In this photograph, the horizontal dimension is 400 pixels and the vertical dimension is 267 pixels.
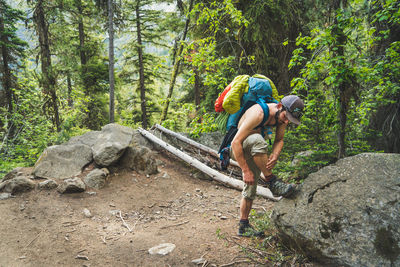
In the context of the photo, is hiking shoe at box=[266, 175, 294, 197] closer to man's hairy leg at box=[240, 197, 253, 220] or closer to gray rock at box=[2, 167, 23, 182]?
man's hairy leg at box=[240, 197, 253, 220]

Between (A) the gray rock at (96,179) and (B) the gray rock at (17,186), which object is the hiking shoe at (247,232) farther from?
(B) the gray rock at (17,186)

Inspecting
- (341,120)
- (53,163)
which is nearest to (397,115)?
(341,120)

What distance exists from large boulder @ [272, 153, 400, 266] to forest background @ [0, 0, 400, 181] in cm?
175

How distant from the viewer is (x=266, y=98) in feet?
11.0

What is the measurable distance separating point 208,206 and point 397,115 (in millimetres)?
4970

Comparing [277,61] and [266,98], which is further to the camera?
[277,61]

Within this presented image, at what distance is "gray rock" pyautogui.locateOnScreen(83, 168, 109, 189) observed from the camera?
5.23 metres

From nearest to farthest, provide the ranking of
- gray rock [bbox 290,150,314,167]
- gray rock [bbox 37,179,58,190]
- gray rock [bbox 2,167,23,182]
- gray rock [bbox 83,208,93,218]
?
gray rock [bbox 83,208,93,218] < gray rock [bbox 37,179,58,190] < gray rock [bbox 290,150,314,167] < gray rock [bbox 2,167,23,182]

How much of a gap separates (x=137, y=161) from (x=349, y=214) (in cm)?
507

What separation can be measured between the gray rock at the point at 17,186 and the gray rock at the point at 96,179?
1087 mm

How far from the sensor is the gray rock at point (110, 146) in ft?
18.8

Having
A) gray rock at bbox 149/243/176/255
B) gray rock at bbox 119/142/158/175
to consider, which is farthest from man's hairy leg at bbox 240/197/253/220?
gray rock at bbox 119/142/158/175

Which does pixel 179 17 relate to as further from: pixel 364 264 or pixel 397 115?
pixel 364 264

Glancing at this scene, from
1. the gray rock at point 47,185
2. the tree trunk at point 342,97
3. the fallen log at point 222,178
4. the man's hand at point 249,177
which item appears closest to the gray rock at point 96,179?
the gray rock at point 47,185
